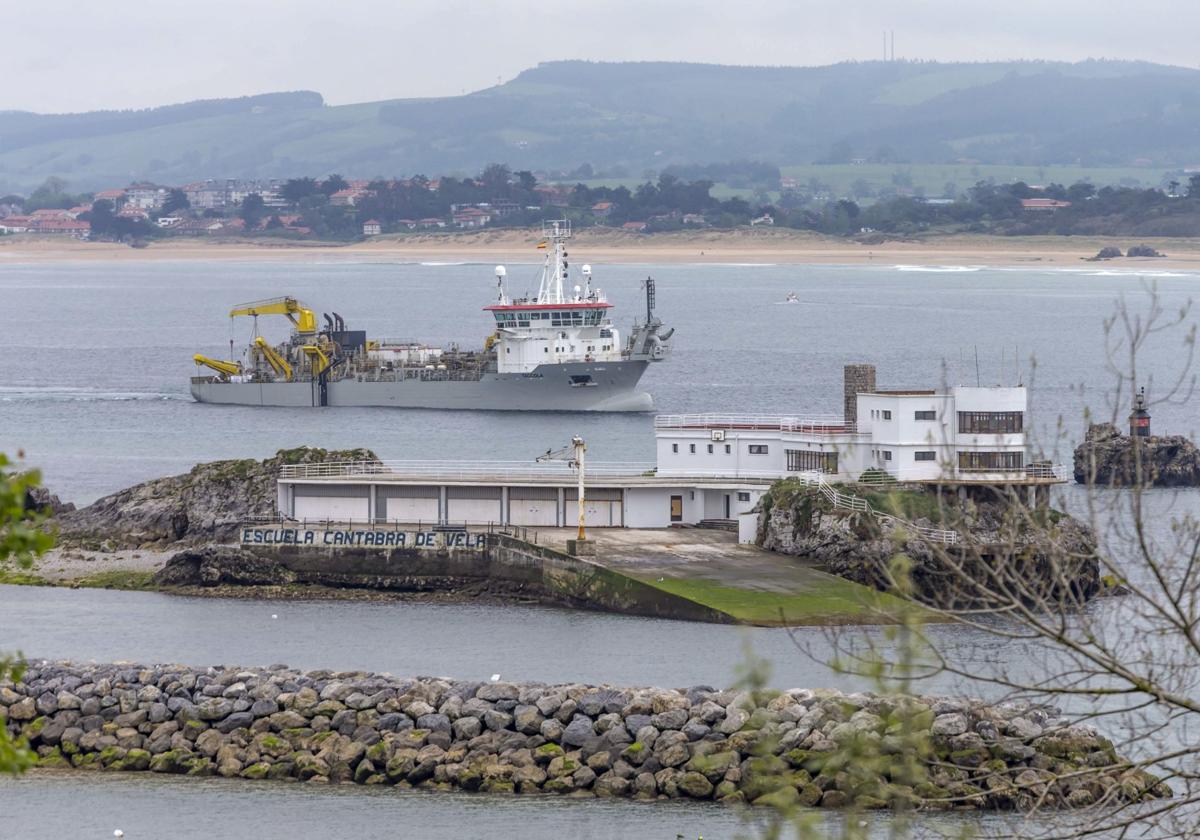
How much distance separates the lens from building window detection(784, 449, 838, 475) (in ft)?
145

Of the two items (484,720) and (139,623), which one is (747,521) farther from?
(484,720)

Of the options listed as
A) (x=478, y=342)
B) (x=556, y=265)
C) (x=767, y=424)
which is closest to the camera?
(x=767, y=424)

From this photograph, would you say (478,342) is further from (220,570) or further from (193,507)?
(220,570)

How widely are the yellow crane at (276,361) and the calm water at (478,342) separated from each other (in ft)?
7.64

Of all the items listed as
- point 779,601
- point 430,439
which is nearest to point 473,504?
point 779,601

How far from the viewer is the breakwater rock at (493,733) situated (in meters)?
26.8

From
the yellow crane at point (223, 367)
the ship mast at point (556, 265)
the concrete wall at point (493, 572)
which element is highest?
the ship mast at point (556, 265)

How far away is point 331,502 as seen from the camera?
4747 cm

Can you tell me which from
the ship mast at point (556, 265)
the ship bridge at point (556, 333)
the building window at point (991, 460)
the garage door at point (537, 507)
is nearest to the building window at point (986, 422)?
the building window at point (991, 460)

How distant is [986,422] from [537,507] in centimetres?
998

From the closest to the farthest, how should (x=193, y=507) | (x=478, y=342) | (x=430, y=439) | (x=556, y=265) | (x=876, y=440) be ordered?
(x=876, y=440) < (x=193, y=507) < (x=430, y=439) < (x=556, y=265) < (x=478, y=342)

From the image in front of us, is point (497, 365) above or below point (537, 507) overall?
above

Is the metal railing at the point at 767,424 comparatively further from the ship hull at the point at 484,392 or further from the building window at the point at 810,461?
the ship hull at the point at 484,392

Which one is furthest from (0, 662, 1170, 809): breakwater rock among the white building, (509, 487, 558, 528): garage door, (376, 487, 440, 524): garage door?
(376, 487, 440, 524): garage door
